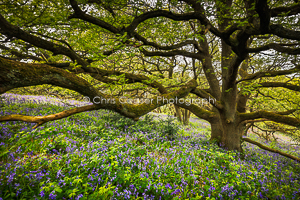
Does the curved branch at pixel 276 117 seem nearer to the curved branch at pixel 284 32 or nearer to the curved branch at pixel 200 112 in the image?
the curved branch at pixel 200 112

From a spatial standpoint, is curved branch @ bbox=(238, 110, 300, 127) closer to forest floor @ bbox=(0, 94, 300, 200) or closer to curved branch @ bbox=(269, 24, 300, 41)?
forest floor @ bbox=(0, 94, 300, 200)

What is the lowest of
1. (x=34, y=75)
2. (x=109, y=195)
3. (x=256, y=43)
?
(x=109, y=195)

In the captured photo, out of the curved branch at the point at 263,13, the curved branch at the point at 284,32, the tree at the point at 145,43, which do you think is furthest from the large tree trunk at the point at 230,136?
the curved branch at the point at 263,13

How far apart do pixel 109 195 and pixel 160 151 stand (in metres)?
2.72

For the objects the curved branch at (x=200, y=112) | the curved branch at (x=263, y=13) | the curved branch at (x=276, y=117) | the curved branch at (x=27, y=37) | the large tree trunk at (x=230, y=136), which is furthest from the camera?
the curved branch at (x=200, y=112)

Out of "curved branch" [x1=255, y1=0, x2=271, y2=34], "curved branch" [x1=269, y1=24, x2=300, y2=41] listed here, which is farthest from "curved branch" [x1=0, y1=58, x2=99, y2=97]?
"curved branch" [x1=269, y1=24, x2=300, y2=41]

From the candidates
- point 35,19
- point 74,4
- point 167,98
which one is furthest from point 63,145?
point 35,19

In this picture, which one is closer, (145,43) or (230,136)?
(145,43)

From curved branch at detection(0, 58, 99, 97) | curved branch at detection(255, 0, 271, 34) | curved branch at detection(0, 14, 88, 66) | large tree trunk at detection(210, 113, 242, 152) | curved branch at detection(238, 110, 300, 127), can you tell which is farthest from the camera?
large tree trunk at detection(210, 113, 242, 152)

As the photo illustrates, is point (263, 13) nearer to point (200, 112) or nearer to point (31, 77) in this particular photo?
point (31, 77)

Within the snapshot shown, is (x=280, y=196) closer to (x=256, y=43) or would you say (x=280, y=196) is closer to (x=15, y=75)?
(x=15, y=75)

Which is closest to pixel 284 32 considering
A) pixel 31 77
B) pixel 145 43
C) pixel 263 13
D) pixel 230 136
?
pixel 263 13

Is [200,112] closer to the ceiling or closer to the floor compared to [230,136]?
closer to the ceiling

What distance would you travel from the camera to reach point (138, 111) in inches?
160
